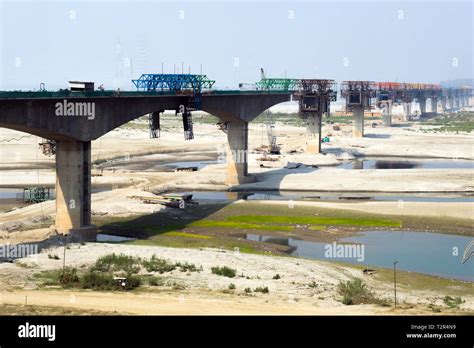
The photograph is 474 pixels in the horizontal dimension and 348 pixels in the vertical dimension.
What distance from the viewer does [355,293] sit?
134ft

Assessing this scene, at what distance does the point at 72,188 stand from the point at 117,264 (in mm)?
12477

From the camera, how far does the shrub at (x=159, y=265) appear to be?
4623 cm

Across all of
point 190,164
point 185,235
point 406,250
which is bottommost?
point 406,250

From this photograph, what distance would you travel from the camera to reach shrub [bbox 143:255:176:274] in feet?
152

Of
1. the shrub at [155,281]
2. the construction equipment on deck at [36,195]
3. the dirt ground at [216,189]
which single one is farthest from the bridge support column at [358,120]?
the shrub at [155,281]

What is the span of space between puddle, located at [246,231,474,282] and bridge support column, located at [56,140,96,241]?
1373 centimetres

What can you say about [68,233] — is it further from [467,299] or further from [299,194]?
[299,194]

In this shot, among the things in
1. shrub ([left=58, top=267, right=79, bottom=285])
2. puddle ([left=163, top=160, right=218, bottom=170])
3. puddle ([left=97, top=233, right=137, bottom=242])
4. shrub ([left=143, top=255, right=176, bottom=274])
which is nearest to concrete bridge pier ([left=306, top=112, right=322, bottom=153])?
puddle ([left=163, top=160, right=218, bottom=170])

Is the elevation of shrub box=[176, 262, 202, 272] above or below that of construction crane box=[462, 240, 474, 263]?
above

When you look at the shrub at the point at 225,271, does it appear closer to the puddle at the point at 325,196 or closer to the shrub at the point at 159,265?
the shrub at the point at 159,265

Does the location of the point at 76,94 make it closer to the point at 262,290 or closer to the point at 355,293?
the point at 262,290

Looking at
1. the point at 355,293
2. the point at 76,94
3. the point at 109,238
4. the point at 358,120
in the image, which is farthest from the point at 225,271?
the point at 358,120

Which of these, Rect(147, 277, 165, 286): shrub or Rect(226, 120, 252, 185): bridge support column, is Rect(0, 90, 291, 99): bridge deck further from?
Rect(226, 120, 252, 185): bridge support column
